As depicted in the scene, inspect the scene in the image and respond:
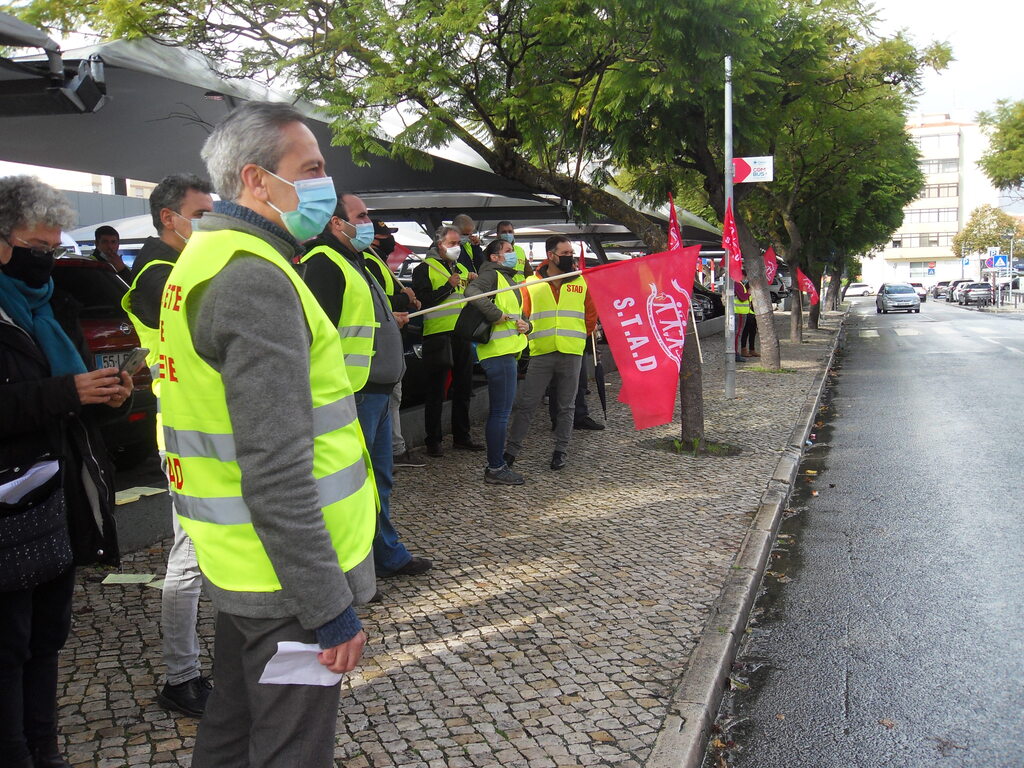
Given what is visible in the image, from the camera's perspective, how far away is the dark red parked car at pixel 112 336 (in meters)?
5.99

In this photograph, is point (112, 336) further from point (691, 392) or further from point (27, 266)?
point (691, 392)

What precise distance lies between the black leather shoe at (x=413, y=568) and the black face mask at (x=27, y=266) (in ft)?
8.77

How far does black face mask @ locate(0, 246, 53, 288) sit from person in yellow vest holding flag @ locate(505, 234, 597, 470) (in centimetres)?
500

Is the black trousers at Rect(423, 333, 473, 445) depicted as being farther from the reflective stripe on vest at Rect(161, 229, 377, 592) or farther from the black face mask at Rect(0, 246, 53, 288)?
the reflective stripe on vest at Rect(161, 229, 377, 592)

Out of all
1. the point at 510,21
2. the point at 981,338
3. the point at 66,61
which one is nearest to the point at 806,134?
the point at 981,338

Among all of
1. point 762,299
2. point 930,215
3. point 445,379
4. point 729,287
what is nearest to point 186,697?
point 445,379

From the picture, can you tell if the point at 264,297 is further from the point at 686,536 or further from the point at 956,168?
the point at 956,168

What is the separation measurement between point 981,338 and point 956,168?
103056 mm

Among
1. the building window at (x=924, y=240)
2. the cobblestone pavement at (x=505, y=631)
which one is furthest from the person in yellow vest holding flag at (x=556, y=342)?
the building window at (x=924, y=240)

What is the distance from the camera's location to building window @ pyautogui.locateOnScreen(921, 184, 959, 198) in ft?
384

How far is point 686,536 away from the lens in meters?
5.99

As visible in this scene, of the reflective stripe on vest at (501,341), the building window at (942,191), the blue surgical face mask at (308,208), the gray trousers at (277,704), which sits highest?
the building window at (942,191)

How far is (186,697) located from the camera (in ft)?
11.3

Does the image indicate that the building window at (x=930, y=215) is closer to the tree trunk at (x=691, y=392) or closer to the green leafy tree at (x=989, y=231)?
the green leafy tree at (x=989, y=231)
